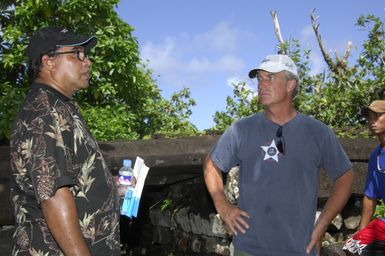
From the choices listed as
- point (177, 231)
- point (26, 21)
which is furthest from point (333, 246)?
point (26, 21)

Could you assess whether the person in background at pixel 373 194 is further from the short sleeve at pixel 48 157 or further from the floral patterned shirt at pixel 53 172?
the short sleeve at pixel 48 157

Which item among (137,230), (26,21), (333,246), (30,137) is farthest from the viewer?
(26,21)

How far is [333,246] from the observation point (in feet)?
19.1

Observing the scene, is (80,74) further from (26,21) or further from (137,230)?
(26,21)

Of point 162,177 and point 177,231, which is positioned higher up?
point 162,177

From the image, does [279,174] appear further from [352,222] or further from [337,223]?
[352,222]

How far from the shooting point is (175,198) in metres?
7.32

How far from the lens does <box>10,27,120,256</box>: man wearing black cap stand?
7.41 feet

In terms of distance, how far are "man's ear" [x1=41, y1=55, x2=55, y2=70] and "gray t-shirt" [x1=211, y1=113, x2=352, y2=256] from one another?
114 cm

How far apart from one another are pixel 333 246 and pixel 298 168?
9.76 ft

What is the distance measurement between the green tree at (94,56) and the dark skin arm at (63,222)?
601 cm

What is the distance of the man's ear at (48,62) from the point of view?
2562mm

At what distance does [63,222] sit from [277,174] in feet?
4.25

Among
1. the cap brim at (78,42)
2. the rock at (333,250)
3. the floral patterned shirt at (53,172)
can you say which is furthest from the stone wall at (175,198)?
the floral patterned shirt at (53,172)
